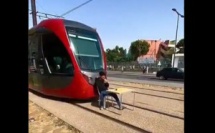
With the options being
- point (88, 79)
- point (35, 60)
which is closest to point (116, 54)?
point (35, 60)

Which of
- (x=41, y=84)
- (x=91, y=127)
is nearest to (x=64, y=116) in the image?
(x=91, y=127)

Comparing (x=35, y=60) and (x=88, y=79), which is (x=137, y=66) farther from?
(x=88, y=79)

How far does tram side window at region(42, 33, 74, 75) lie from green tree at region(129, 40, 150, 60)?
6862 cm

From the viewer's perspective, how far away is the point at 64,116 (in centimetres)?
834

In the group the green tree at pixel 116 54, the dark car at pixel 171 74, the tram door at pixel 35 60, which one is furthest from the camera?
the green tree at pixel 116 54

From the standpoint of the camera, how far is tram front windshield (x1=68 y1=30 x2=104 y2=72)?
10.2 meters

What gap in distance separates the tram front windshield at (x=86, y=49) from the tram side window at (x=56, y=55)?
0.37m

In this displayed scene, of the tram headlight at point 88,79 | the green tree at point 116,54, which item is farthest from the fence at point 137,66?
the tram headlight at point 88,79

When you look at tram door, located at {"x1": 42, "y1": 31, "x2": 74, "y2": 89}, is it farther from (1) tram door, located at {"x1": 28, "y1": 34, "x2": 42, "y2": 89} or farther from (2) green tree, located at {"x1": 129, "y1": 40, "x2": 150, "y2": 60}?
(2) green tree, located at {"x1": 129, "y1": 40, "x2": 150, "y2": 60}

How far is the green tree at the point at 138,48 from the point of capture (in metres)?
78.9

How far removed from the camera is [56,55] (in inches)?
415

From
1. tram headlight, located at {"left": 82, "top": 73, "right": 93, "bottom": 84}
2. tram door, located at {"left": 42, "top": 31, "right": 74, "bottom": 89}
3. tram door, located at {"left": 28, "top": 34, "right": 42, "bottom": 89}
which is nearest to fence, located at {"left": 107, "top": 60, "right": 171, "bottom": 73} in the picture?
tram door, located at {"left": 28, "top": 34, "right": 42, "bottom": 89}

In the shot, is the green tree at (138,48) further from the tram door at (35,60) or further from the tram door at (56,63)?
the tram door at (56,63)
